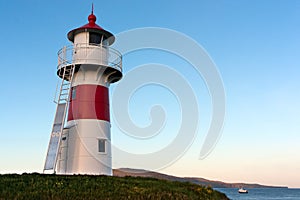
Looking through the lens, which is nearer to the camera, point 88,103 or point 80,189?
point 80,189

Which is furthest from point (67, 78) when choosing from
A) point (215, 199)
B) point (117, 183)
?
point (215, 199)

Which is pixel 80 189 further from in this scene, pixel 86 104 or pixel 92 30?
pixel 92 30

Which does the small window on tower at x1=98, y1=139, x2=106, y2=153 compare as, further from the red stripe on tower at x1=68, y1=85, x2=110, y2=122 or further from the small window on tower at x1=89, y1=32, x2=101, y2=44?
the small window on tower at x1=89, y1=32, x2=101, y2=44

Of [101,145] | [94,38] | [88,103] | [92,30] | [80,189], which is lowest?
[80,189]

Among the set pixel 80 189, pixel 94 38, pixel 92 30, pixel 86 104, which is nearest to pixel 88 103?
pixel 86 104

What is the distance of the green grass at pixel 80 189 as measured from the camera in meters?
13.9

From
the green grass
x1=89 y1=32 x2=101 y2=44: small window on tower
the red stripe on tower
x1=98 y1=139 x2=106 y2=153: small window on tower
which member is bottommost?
the green grass

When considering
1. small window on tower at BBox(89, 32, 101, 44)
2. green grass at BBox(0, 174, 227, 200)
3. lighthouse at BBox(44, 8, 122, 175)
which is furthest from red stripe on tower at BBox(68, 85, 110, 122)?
green grass at BBox(0, 174, 227, 200)

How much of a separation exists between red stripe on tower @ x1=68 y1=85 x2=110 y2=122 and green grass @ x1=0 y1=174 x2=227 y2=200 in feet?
14.9

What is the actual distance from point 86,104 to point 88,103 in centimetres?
13

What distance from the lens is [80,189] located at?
49.4ft

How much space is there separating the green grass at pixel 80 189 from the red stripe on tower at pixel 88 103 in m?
4.53

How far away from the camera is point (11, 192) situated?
1381 centimetres

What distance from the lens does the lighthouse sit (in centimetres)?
2091
